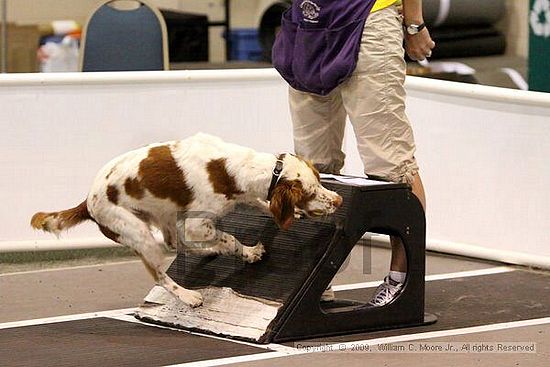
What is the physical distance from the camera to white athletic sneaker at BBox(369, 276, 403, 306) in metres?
4.63

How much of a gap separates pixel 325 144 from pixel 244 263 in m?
0.57

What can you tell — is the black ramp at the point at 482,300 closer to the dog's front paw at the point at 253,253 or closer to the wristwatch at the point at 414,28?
the dog's front paw at the point at 253,253

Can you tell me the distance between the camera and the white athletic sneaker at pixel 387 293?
4.63 metres

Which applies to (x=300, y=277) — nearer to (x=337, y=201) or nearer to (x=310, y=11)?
(x=337, y=201)

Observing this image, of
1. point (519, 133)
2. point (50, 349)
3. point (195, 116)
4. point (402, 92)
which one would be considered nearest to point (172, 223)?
point (50, 349)

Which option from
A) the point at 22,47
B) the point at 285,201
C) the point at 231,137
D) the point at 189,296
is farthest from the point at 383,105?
the point at 22,47

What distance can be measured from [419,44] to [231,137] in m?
1.54

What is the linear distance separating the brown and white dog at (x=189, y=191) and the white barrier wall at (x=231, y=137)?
46.6 inches

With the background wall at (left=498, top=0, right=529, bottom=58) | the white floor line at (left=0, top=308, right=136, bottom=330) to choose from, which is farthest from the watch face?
the background wall at (left=498, top=0, right=529, bottom=58)

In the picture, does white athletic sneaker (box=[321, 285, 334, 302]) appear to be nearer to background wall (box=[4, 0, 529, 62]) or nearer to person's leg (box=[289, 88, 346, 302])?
person's leg (box=[289, 88, 346, 302])

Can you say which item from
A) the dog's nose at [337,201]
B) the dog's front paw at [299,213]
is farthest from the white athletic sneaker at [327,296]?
the dog's nose at [337,201]

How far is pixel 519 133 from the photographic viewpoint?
5508 millimetres

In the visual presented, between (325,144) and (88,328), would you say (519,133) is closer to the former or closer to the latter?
(325,144)

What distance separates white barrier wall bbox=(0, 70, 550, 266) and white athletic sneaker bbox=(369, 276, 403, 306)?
43.5 inches
